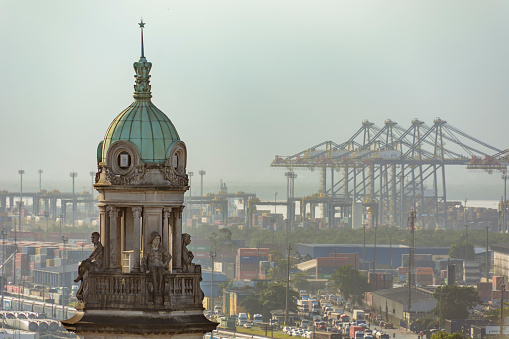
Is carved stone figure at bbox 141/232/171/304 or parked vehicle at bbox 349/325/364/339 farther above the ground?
carved stone figure at bbox 141/232/171/304

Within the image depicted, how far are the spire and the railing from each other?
8.86 feet

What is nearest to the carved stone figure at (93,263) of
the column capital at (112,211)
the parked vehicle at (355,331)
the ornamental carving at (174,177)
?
the column capital at (112,211)

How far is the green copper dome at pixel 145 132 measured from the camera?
23.5 meters

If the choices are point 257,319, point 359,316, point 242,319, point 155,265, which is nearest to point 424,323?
point 359,316

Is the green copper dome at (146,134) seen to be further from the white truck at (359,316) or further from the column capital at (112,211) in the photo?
the white truck at (359,316)

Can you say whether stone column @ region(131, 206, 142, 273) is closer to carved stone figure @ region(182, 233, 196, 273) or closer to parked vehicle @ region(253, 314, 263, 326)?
carved stone figure @ region(182, 233, 196, 273)

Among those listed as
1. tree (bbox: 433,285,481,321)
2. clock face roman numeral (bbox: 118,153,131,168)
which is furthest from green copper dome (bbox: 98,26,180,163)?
tree (bbox: 433,285,481,321)

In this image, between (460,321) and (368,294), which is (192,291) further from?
(368,294)

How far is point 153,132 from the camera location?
23.6 metres

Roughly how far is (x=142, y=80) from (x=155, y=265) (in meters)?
2.89

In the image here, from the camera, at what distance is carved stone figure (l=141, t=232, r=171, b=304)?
23047 millimetres

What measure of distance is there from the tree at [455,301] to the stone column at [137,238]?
14072 centimetres

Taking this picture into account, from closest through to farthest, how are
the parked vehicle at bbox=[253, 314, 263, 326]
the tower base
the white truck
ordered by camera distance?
1. the tower base
2. the white truck
3. the parked vehicle at bbox=[253, 314, 263, 326]

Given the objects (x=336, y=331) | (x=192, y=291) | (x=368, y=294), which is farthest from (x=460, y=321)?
(x=192, y=291)
